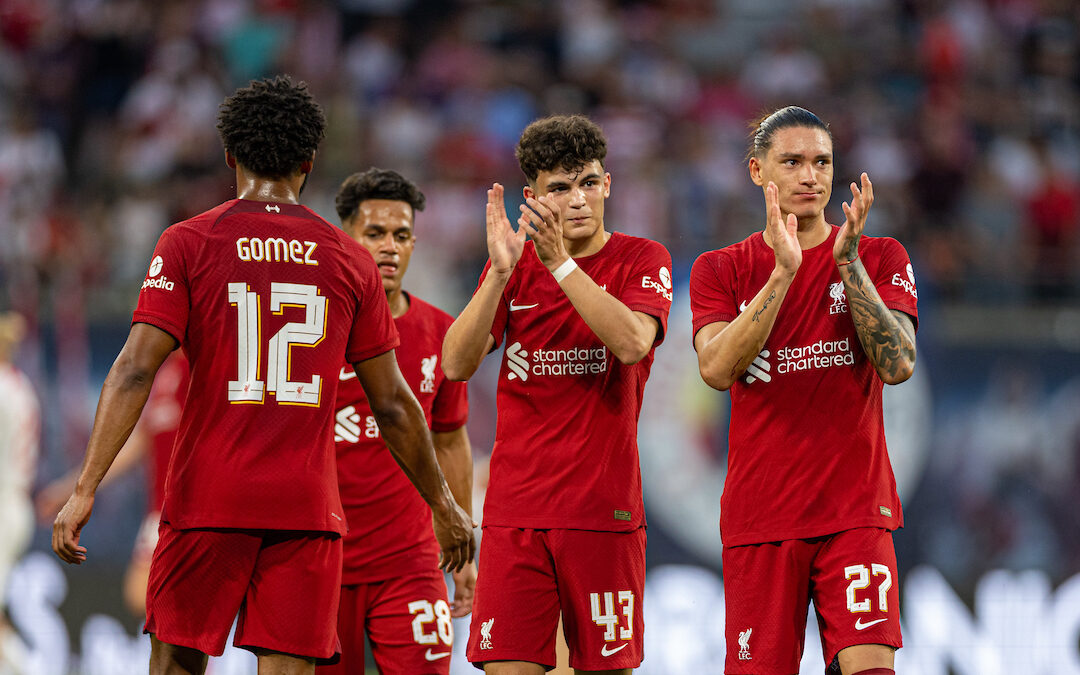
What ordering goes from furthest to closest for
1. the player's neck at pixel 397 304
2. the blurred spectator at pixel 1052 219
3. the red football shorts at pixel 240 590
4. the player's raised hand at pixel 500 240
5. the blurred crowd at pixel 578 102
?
1. the blurred crowd at pixel 578 102
2. the blurred spectator at pixel 1052 219
3. the player's neck at pixel 397 304
4. the player's raised hand at pixel 500 240
5. the red football shorts at pixel 240 590

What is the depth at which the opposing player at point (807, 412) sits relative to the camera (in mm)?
5238

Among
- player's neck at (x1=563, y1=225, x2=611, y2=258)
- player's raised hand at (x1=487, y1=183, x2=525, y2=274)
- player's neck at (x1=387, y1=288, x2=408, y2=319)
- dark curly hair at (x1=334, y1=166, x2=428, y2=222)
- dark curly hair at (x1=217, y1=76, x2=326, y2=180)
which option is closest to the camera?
dark curly hair at (x1=217, y1=76, x2=326, y2=180)

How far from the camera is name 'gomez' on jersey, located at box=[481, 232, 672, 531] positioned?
223 inches

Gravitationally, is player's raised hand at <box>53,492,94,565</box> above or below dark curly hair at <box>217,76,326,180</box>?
below

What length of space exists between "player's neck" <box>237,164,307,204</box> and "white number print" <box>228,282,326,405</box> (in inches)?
16.5

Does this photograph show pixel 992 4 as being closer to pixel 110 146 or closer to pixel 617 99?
pixel 617 99

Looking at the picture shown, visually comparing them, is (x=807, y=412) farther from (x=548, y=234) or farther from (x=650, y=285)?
(x=548, y=234)

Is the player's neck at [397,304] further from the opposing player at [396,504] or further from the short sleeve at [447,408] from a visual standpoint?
the short sleeve at [447,408]

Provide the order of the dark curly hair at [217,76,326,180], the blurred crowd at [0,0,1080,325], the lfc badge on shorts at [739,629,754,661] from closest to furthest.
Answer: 1. the dark curly hair at [217,76,326,180]
2. the lfc badge on shorts at [739,629,754,661]
3. the blurred crowd at [0,0,1080,325]

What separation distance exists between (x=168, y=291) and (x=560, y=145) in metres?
1.91

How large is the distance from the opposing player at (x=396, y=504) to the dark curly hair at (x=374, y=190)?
11 millimetres

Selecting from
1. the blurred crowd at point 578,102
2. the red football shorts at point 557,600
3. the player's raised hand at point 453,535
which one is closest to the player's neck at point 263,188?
the player's raised hand at point 453,535

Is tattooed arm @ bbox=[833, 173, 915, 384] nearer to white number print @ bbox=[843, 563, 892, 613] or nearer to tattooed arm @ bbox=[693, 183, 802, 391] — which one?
tattooed arm @ bbox=[693, 183, 802, 391]

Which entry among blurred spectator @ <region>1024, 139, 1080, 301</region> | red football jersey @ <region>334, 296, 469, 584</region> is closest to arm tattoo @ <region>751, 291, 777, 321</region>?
red football jersey @ <region>334, 296, 469, 584</region>
